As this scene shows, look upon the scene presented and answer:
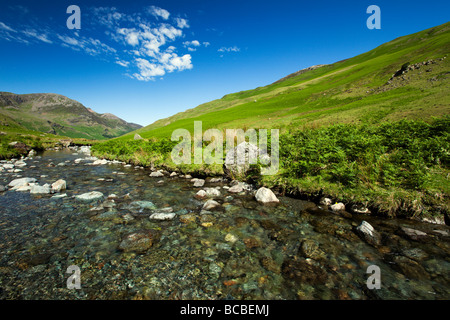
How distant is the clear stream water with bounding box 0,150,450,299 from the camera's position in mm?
3682

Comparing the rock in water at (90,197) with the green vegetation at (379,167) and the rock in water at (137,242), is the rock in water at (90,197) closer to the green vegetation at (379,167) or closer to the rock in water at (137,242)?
the rock in water at (137,242)

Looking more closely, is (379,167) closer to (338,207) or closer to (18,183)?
(338,207)

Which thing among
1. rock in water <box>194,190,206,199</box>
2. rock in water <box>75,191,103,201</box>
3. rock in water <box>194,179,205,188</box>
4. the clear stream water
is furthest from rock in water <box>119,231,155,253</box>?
rock in water <box>194,179,205,188</box>

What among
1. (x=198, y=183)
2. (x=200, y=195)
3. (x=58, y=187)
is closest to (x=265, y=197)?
(x=200, y=195)

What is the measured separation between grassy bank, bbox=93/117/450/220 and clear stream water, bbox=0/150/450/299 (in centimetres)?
77

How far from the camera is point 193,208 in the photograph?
308 inches

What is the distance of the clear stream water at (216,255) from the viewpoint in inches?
145

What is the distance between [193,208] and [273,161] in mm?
5055

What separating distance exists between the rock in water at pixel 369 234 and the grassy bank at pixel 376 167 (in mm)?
1487

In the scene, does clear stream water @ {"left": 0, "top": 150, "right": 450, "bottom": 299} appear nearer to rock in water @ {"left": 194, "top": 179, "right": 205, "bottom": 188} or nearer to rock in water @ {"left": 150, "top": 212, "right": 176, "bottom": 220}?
rock in water @ {"left": 150, "top": 212, "right": 176, "bottom": 220}

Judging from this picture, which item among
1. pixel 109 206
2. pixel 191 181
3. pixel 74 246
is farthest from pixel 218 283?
pixel 191 181
